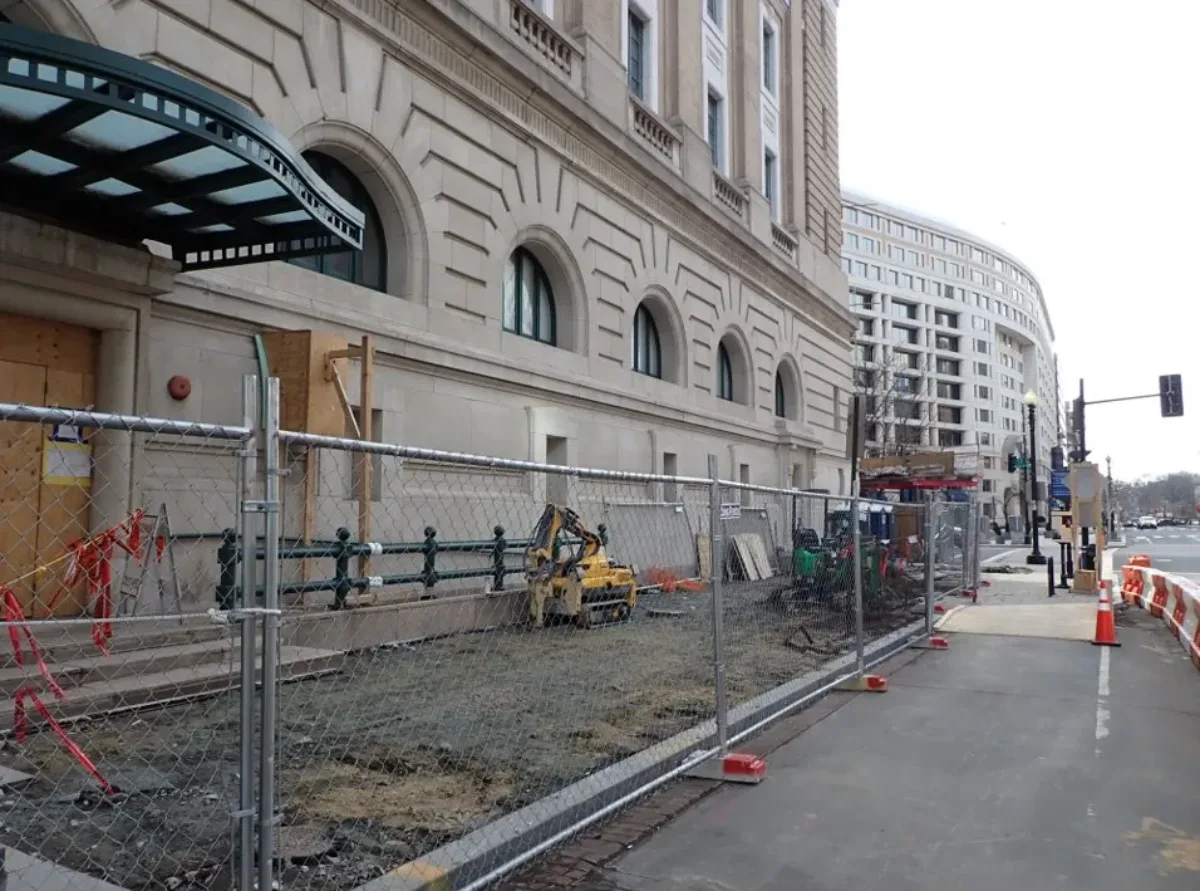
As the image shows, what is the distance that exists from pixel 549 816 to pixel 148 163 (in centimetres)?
629

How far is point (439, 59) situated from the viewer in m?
13.6

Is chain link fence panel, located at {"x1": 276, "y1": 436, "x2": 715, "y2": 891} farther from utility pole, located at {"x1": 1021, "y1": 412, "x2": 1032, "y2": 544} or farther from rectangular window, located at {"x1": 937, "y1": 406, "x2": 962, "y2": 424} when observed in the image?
rectangular window, located at {"x1": 937, "y1": 406, "x2": 962, "y2": 424}

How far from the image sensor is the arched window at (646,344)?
798 inches

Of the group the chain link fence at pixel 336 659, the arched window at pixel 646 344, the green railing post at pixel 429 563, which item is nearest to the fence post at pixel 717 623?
the chain link fence at pixel 336 659

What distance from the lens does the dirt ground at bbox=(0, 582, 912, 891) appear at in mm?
4547

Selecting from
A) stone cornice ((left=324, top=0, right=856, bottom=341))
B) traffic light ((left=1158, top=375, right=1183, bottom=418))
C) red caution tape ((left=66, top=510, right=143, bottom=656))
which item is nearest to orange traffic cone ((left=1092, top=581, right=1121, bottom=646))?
stone cornice ((left=324, top=0, right=856, bottom=341))

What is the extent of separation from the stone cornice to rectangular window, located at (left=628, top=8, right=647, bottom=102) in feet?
8.33

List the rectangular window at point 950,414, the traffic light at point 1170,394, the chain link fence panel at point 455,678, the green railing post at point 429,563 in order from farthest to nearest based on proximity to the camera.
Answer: the rectangular window at point 950,414
the traffic light at point 1170,394
the green railing post at point 429,563
the chain link fence panel at point 455,678

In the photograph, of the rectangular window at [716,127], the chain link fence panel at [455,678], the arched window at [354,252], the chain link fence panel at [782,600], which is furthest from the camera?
the rectangular window at [716,127]

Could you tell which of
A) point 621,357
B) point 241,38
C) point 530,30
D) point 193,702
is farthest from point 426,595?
point 530,30

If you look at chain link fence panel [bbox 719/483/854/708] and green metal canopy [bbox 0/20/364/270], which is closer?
green metal canopy [bbox 0/20/364/270]

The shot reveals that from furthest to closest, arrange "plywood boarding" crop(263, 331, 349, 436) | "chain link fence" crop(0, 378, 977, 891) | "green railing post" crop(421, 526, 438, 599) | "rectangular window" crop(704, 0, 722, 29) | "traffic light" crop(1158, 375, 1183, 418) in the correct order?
"traffic light" crop(1158, 375, 1183, 418), "rectangular window" crop(704, 0, 722, 29), "plywood boarding" crop(263, 331, 349, 436), "green railing post" crop(421, 526, 438, 599), "chain link fence" crop(0, 378, 977, 891)

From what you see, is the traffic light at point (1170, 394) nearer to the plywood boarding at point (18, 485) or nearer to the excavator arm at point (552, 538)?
the excavator arm at point (552, 538)

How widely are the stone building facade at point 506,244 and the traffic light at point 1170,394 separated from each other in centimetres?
1403
